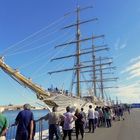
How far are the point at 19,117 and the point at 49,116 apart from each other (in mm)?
3512

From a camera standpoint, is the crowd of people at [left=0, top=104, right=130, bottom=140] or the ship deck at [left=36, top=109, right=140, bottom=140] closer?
the crowd of people at [left=0, top=104, right=130, bottom=140]

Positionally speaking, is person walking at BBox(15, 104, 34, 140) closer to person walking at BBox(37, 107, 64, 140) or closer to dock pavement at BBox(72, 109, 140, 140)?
person walking at BBox(37, 107, 64, 140)

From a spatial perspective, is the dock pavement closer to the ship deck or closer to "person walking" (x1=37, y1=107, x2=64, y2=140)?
the ship deck

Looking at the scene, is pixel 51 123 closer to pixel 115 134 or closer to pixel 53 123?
pixel 53 123

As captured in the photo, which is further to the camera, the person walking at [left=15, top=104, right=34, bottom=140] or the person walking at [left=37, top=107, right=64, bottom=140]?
the person walking at [left=37, top=107, right=64, bottom=140]

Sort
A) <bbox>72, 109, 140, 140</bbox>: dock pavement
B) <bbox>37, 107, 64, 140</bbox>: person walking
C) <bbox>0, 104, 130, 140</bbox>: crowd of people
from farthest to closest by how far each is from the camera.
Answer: <bbox>72, 109, 140, 140</bbox>: dock pavement < <bbox>37, 107, 64, 140</bbox>: person walking < <bbox>0, 104, 130, 140</bbox>: crowd of people

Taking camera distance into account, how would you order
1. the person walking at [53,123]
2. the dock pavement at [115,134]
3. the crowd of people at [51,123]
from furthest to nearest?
1. the dock pavement at [115,134]
2. the person walking at [53,123]
3. the crowd of people at [51,123]

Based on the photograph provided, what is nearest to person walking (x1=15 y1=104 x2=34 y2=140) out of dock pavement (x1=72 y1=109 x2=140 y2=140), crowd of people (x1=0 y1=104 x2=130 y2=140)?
crowd of people (x1=0 y1=104 x2=130 y2=140)

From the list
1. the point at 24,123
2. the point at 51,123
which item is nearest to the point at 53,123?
the point at 51,123

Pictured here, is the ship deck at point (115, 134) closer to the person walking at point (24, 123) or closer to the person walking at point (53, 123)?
the person walking at point (53, 123)

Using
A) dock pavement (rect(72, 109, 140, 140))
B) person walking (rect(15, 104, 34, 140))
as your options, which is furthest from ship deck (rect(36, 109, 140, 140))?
person walking (rect(15, 104, 34, 140))

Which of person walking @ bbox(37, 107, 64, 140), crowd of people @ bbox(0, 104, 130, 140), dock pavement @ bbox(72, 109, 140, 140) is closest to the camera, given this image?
crowd of people @ bbox(0, 104, 130, 140)

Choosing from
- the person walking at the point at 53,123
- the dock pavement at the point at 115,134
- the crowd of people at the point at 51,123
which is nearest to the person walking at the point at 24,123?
the crowd of people at the point at 51,123

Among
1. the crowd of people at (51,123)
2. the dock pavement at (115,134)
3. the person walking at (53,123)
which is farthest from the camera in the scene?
the dock pavement at (115,134)
